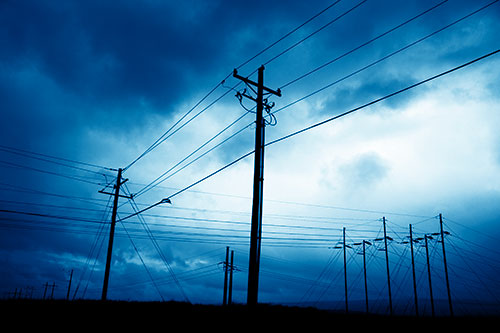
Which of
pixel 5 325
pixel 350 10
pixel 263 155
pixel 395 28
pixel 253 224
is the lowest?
pixel 5 325

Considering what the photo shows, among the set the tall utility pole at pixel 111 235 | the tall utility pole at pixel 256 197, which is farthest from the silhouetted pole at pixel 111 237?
the tall utility pole at pixel 256 197

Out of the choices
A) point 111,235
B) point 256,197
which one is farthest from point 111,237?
point 256,197

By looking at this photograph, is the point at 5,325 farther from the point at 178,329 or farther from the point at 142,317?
the point at 178,329

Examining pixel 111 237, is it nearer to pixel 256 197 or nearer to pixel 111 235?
pixel 111 235

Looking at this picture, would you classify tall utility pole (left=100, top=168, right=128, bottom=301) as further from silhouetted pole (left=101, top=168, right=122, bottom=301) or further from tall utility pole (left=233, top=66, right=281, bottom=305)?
tall utility pole (left=233, top=66, right=281, bottom=305)

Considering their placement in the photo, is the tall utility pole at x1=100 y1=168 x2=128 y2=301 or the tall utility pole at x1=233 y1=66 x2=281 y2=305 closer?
the tall utility pole at x1=233 y1=66 x2=281 y2=305

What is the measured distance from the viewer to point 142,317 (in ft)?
48.1

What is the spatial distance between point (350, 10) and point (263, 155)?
6710mm

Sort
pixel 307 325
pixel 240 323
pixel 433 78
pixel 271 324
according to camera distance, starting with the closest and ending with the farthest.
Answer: pixel 433 78 → pixel 240 323 → pixel 271 324 → pixel 307 325

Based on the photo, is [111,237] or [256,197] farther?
[111,237]

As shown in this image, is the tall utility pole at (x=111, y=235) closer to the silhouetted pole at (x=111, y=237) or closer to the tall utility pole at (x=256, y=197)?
the silhouetted pole at (x=111, y=237)

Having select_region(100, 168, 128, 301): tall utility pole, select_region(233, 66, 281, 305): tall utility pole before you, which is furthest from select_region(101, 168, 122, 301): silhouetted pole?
select_region(233, 66, 281, 305): tall utility pole

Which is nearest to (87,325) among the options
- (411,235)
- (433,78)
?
(433,78)

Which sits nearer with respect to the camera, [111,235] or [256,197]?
[256,197]
